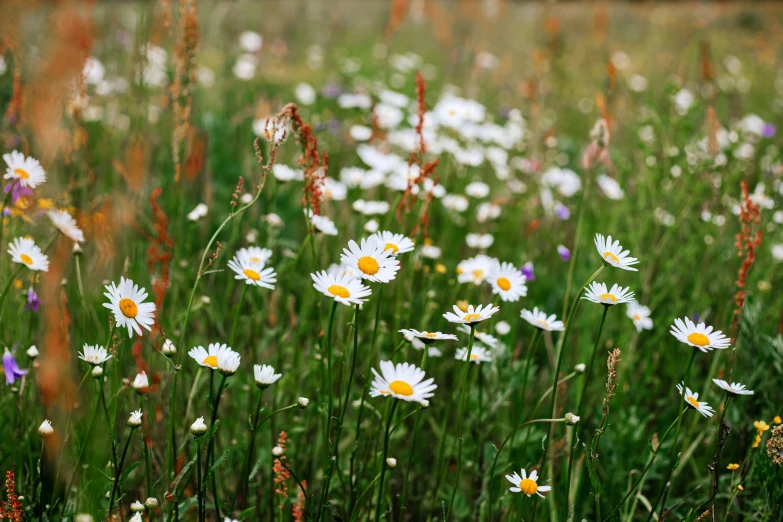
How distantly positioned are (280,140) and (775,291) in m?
2.10

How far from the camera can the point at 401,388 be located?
1074 mm

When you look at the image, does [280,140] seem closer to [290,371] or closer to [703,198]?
[290,371]

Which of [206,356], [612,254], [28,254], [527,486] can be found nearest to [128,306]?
[206,356]

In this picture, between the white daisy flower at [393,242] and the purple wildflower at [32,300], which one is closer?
the white daisy flower at [393,242]

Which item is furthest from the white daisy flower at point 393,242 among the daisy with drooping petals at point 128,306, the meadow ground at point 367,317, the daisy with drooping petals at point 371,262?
the daisy with drooping petals at point 128,306

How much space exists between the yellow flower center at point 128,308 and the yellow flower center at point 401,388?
19.7 inches

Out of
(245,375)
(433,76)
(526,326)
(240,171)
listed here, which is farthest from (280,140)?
(433,76)

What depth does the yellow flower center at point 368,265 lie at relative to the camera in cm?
121

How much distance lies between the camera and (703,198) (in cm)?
296

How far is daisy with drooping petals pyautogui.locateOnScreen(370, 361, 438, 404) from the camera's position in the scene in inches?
41.2

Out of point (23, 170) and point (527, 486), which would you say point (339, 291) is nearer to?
point (527, 486)

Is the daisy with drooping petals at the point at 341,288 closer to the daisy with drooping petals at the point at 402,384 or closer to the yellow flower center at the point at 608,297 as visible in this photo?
Answer: the daisy with drooping petals at the point at 402,384

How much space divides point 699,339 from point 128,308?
1071 mm

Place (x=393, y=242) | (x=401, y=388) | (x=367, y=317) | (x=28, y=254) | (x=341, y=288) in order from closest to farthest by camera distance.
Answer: (x=401, y=388) → (x=341, y=288) → (x=28, y=254) → (x=393, y=242) → (x=367, y=317)
